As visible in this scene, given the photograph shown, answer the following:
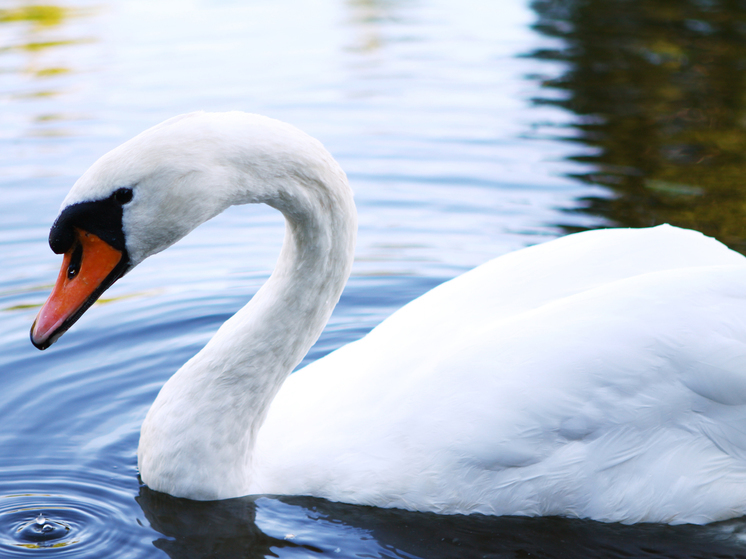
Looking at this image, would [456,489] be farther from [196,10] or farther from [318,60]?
[196,10]

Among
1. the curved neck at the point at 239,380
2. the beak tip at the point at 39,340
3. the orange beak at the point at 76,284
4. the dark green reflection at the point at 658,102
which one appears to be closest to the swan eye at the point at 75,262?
the orange beak at the point at 76,284

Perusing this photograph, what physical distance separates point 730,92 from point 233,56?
6.55 m

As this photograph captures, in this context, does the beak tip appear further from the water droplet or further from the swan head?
the water droplet

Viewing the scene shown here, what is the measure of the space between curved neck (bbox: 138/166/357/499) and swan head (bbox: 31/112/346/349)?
1.27 feet

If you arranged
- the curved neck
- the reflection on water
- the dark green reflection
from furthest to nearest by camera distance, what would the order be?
the reflection on water → the dark green reflection → the curved neck

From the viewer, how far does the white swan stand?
12.5 ft

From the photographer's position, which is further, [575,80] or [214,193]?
[575,80]

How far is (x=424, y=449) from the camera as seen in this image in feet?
13.3

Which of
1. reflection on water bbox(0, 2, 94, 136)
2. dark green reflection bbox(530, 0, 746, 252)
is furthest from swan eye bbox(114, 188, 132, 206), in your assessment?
reflection on water bbox(0, 2, 94, 136)

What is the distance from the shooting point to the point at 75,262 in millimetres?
3828

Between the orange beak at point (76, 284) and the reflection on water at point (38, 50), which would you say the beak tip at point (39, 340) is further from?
the reflection on water at point (38, 50)

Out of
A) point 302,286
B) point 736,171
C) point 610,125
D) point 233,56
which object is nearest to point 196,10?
point 233,56

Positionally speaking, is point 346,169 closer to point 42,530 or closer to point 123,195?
point 42,530

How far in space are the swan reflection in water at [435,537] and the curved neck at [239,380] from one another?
23 cm
